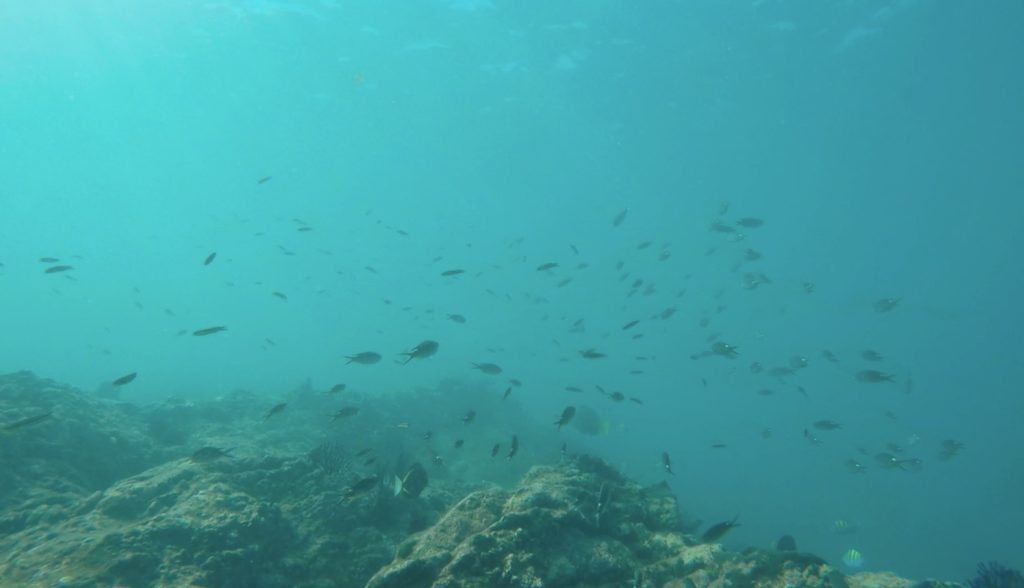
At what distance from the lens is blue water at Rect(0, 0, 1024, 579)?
33781mm

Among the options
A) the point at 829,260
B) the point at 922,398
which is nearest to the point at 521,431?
the point at 829,260

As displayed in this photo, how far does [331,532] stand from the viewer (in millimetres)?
6574

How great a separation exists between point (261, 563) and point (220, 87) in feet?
206

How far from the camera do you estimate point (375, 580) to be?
4441 millimetres

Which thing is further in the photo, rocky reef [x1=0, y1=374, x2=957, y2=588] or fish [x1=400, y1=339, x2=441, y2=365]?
fish [x1=400, y1=339, x2=441, y2=365]

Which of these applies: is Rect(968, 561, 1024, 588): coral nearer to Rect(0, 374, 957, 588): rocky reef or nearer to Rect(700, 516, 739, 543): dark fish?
Rect(0, 374, 957, 588): rocky reef

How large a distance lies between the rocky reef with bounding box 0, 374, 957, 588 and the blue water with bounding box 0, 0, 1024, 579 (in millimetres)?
14597

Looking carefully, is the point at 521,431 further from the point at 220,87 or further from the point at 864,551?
the point at 220,87

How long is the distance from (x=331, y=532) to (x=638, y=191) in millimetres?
58610

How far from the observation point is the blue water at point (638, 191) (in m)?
33.8

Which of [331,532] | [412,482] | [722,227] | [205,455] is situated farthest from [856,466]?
[205,455]

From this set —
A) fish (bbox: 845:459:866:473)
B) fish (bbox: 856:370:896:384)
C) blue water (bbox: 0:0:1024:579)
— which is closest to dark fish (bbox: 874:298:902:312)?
blue water (bbox: 0:0:1024:579)

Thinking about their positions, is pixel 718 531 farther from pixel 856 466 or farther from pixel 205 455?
pixel 856 466

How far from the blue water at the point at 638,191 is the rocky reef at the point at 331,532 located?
14.6 m
